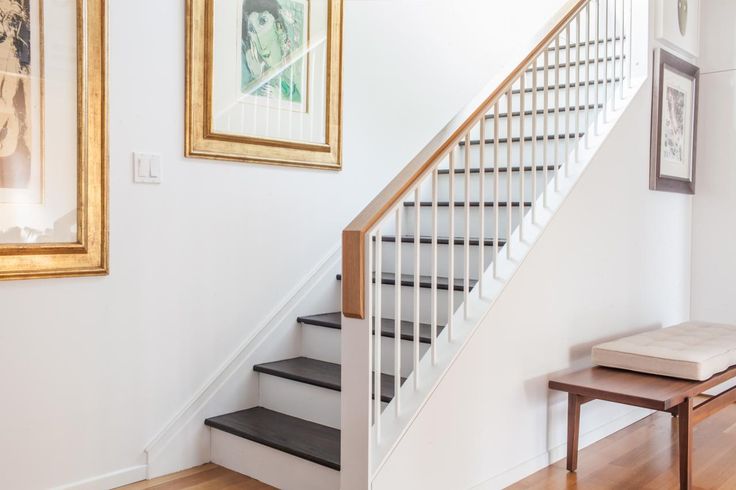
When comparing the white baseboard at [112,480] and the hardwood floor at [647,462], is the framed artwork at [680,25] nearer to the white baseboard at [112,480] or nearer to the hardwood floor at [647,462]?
the hardwood floor at [647,462]

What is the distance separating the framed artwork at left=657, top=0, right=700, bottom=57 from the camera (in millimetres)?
3737

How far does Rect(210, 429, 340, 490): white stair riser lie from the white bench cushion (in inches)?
53.9

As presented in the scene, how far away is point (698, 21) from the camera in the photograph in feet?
13.8

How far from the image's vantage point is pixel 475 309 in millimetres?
2574

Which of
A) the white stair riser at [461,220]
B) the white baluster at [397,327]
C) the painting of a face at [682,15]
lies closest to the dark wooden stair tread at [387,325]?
the white baluster at [397,327]

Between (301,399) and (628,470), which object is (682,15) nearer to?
(628,470)

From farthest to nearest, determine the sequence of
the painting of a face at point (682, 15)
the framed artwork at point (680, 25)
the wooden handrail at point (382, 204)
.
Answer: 1. the painting of a face at point (682, 15)
2. the framed artwork at point (680, 25)
3. the wooden handrail at point (382, 204)

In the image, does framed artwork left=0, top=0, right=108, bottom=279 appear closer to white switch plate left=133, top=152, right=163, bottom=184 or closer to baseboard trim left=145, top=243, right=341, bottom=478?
white switch plate left=133, top=152, right=163, bottom=184

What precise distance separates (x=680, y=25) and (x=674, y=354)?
2.04 m

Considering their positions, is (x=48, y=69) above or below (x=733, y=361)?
above

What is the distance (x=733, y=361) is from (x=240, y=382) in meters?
2.14

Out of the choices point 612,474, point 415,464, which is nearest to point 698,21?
point 612,474

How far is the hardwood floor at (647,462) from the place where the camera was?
2.74 meters

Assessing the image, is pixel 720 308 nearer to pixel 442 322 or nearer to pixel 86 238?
pixel 442 322
